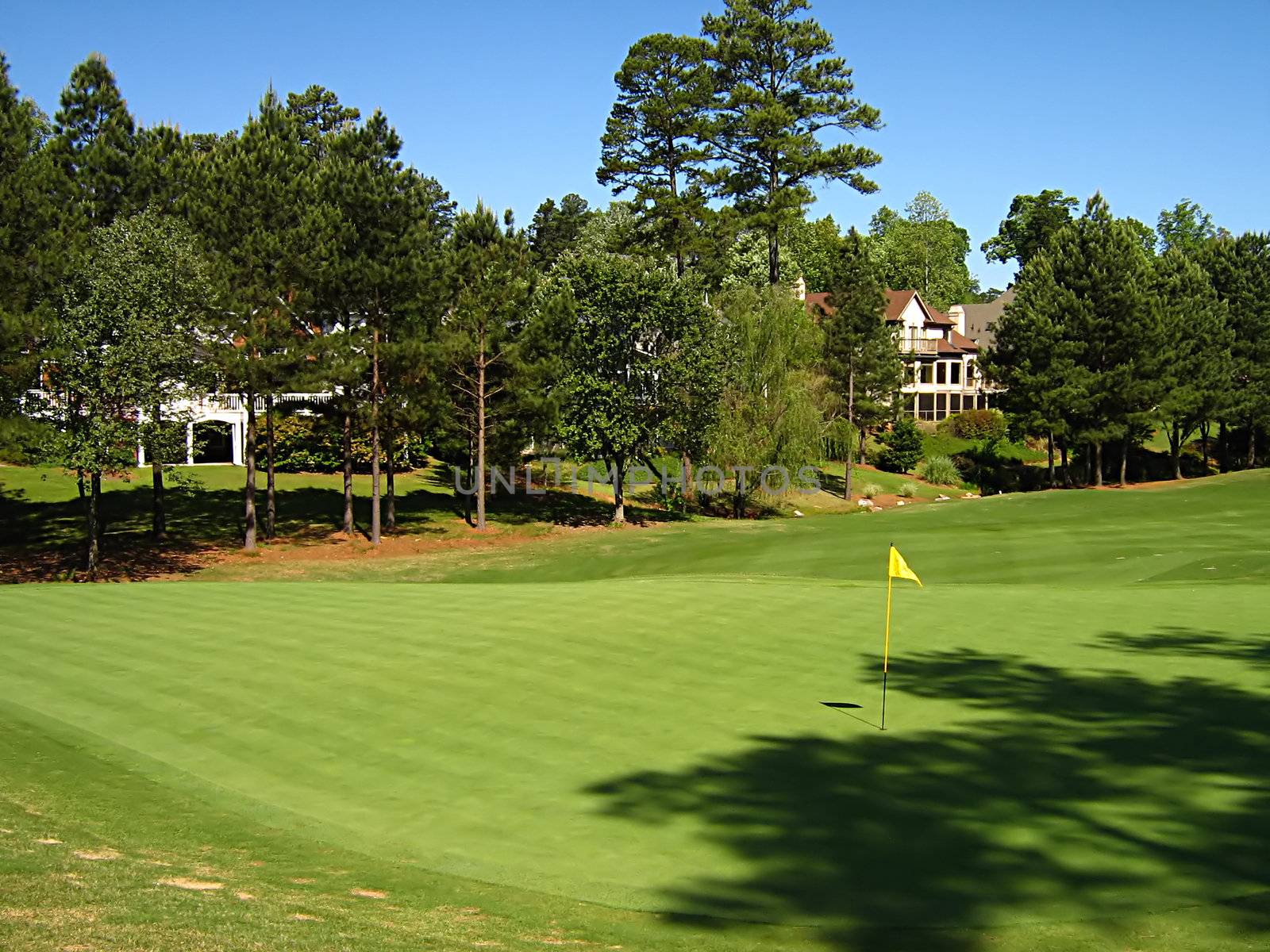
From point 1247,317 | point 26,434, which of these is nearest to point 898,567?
point 26,434

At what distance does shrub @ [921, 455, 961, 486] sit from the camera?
2936 inches

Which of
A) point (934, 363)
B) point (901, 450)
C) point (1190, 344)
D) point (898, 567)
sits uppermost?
point (934, 363)

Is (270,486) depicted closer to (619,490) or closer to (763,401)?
(619,490)

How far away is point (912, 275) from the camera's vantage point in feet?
459

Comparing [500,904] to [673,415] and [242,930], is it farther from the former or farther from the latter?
[673,415]

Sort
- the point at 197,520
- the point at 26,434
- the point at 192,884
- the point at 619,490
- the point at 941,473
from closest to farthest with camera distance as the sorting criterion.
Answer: the point at 192,884 < the point at 26,434 < the point at 197,520 < the point at 619,490 < the point at 941,473

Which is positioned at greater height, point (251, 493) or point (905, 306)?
point (905, 306)

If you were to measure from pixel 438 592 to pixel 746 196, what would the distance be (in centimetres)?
4845

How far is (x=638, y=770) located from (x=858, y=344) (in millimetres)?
60130

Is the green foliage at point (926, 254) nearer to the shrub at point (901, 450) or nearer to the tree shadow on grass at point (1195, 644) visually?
the shrub at point (901, 450)

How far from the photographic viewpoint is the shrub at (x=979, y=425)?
82.8 meters

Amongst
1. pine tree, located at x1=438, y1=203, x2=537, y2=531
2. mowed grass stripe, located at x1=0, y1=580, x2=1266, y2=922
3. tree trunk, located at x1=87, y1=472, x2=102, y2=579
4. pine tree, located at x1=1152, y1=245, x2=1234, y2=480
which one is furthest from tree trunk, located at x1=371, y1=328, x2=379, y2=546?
pine tree, located at x1=1152, y1=245, x2=1234, y2=480

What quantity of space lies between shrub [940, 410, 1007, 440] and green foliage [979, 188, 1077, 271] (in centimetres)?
4405

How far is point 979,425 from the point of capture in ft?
273
